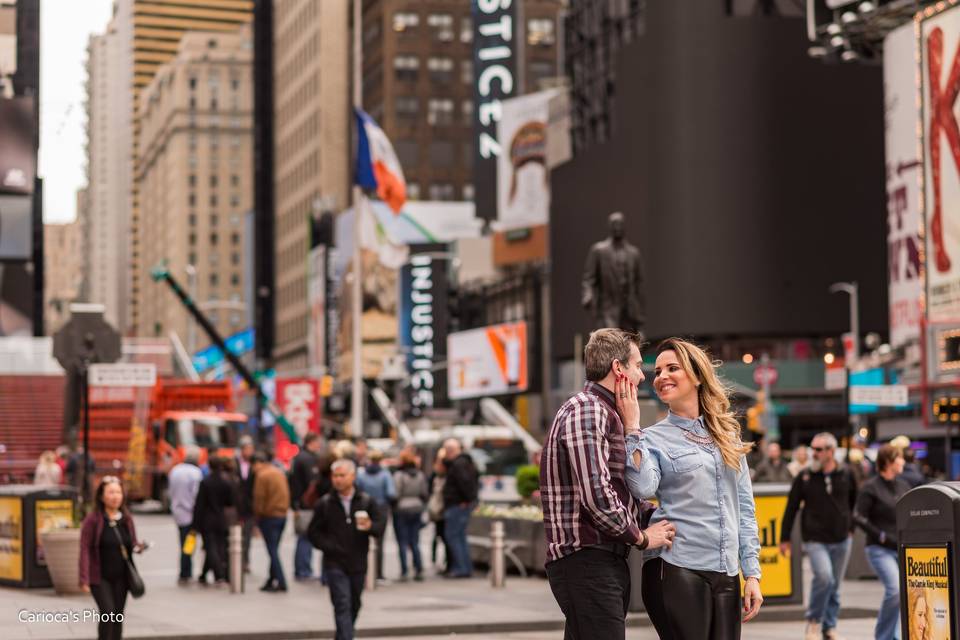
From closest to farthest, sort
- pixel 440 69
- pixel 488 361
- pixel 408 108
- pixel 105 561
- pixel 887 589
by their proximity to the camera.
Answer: pixel 105 561 < pixel 887 589 < pixel 488 361 < pixel 408 108 < pixel 440 69

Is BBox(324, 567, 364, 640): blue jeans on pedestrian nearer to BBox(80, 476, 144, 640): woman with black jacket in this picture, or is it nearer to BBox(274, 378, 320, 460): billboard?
BBox(80, 476, 144, 640): woman with black jacket

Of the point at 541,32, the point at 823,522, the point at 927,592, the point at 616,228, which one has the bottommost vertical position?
the point at 927,592

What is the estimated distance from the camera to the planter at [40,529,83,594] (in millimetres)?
21312

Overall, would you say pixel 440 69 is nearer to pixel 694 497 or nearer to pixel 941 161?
pixel 941 161

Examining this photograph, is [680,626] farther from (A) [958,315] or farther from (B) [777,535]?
(A) [958,315]

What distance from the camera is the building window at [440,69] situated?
153m

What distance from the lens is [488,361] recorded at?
10062 centimetres

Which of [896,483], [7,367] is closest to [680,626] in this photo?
[896,483]

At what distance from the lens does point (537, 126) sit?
108438mm

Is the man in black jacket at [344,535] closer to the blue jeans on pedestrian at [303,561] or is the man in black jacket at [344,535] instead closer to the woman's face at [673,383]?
the woman's face at [673,383]

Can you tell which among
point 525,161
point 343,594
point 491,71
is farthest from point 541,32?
point 343,594

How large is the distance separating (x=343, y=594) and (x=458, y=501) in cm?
1159

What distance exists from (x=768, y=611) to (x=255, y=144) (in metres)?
167

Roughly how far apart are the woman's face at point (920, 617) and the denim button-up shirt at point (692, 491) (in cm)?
235
